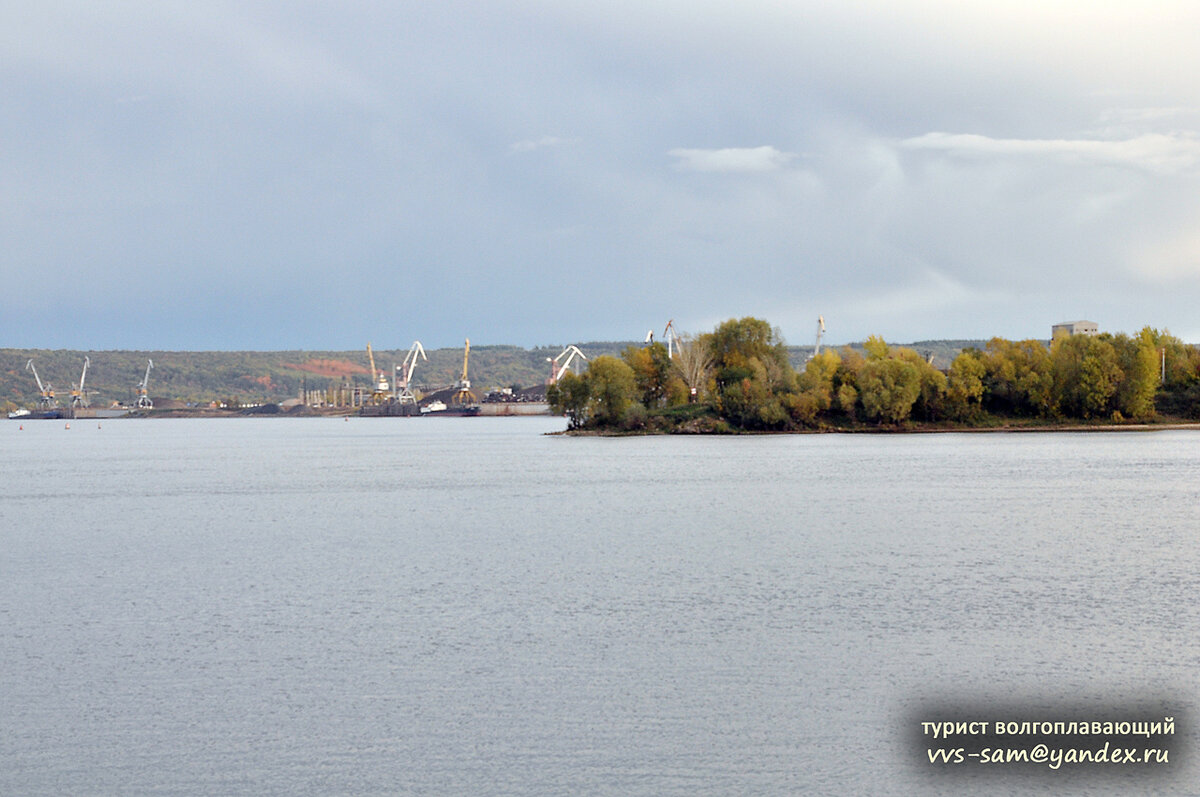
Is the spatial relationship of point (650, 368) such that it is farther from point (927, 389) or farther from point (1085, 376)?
point (1085, 376)

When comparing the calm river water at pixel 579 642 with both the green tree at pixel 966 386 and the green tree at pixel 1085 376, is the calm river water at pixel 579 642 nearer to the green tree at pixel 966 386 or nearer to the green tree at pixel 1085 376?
the green tree at pixel 966 386

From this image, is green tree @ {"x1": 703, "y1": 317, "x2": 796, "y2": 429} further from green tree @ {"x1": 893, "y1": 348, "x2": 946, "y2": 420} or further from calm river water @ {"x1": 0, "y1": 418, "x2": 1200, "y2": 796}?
calm river water @ {"x1": 0, "y1": 418, "x2": 1200, "y2": 796}

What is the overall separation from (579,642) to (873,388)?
3214 inches

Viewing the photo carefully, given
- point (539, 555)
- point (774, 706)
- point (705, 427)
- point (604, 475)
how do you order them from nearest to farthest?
point (774, 706) → point (539, 555) → point (604, 475) → point (705, 427)

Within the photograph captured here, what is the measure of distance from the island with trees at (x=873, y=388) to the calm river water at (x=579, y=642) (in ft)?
189

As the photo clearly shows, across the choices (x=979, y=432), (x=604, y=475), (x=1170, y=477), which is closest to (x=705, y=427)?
(x=979, y=432)

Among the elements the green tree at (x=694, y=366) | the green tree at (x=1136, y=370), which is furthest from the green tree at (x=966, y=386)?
the green tree at (x=694, y=366)

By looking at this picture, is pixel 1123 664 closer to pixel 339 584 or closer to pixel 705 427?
pixel 339 584

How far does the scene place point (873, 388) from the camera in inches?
3698

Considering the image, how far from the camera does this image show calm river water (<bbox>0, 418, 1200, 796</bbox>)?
34.7 ft

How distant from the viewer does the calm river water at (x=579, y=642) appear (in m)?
10.6

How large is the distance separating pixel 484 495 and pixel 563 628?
2577cm

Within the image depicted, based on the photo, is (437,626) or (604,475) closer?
(437,626)

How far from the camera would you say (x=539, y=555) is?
2514 cm
